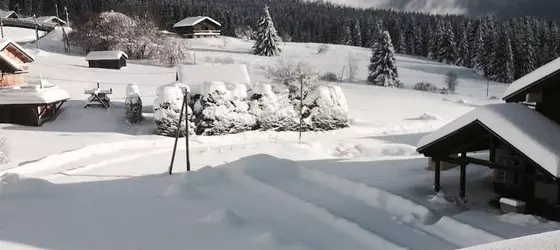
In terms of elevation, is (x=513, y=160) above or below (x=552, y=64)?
below

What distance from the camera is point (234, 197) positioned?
667 inches

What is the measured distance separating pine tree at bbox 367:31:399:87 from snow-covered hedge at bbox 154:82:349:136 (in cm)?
3102

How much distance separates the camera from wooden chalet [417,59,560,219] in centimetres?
1292

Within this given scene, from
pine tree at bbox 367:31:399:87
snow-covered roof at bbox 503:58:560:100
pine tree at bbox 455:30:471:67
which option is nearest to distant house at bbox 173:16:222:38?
pine tree at bbox 367:31:399:87

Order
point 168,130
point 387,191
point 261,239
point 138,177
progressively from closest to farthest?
point 261,239
point 387,191
point 138,177
point 168,130

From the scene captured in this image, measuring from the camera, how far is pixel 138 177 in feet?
70.5

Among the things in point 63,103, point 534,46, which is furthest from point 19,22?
point 534,46

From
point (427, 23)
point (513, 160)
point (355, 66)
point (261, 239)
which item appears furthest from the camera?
point (427, 23)

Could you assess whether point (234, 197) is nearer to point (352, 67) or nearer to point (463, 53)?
point (352, 67)

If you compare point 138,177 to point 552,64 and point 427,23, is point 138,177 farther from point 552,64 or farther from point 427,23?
point 427,23

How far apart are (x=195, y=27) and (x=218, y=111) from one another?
59007 mm

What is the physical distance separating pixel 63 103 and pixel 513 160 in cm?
3477

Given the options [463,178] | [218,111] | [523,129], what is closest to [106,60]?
[218,111]

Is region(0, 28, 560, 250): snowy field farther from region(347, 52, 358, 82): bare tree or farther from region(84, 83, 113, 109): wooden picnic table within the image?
region(347, 52, 358, 82): bare tree
